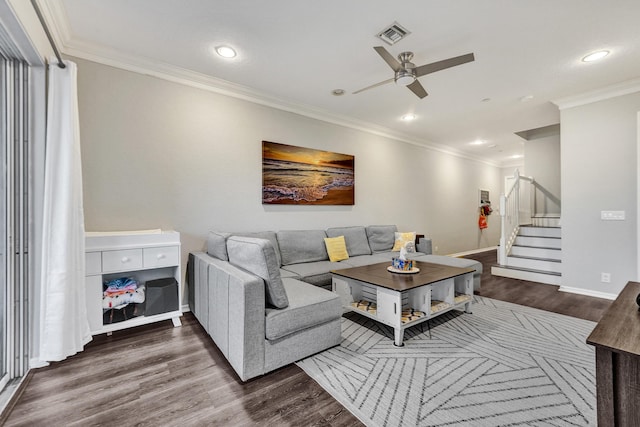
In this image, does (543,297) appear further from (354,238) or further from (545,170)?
(545,170)

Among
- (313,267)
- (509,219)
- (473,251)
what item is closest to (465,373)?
(313,267)

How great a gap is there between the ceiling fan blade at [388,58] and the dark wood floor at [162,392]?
8.48 ft

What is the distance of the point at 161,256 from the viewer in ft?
8.63

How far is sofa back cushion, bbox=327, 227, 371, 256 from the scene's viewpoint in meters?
4.28

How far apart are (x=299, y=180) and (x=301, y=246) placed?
997mm

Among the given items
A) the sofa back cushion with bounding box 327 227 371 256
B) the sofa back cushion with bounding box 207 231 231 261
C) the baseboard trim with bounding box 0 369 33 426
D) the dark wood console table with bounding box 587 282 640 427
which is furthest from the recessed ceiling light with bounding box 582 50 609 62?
the baseboard trim with bounding box 0 369 33 426

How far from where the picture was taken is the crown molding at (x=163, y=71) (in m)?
2.28

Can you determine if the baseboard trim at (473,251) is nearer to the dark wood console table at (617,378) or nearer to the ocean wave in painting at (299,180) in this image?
the ocean wave in painting at (299,180)

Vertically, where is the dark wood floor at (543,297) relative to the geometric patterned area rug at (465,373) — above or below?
below

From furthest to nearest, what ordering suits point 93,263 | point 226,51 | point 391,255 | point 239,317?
point 391,255
point 226,51
point 93,263
point 239,317

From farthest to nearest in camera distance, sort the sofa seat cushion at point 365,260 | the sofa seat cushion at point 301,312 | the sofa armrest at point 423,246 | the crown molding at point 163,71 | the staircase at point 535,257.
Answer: the sofa armrest at point 423,246 < the staircase at point 535,257 < the sofa seat cushion at point 365,260 < the crown molding at point 163,71 < the sofa seat cushion at point 301,312

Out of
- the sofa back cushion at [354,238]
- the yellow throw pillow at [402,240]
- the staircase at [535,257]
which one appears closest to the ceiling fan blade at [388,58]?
the sofa back cushion at [354,238]

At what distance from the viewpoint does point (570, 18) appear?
7.42 ft

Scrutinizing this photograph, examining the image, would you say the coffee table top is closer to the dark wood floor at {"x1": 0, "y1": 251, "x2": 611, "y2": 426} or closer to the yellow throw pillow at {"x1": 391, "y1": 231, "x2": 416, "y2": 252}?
the dark wood floor at {"x1": 0, "y1": 251, "x2": 611, "y2": 426}
